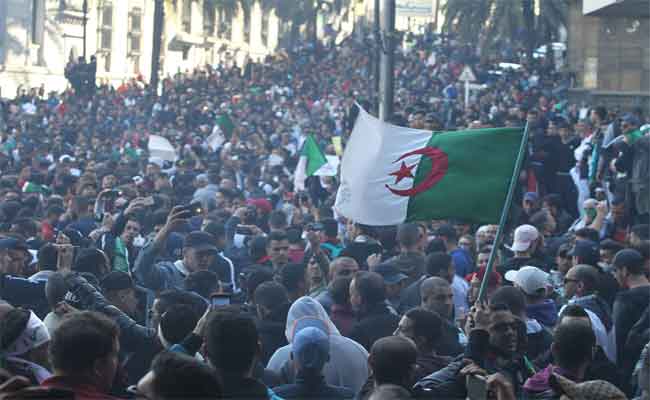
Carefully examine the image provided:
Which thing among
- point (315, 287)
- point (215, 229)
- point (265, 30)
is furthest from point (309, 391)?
point (265, 30)

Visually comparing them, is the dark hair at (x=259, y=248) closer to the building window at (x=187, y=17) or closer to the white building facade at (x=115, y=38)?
the white building facade at (x=115, y=38)

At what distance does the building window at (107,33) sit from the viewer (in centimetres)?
6531

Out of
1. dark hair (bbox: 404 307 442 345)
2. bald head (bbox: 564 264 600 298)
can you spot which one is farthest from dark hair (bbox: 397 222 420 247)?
dark hair (bbox: 404 307 442 345)

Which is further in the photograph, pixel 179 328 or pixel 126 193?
pixel 126 193

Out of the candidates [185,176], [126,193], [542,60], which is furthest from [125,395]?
[542,60]

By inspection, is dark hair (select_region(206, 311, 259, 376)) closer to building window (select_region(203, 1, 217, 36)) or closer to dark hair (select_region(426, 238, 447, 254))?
dark hair (select_region(426, 238, 447, 254))

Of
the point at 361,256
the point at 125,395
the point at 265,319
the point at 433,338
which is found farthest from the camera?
the point at 361,256

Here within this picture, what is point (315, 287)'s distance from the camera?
→ 8.76 metres

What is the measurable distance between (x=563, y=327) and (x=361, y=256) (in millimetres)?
4662

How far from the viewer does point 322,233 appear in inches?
449

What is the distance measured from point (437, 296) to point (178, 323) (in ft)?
7.10

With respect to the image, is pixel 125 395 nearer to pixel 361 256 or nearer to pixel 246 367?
pixel 246 367

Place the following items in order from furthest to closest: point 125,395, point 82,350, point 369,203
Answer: point 369,203, point 125,395, point 82,350

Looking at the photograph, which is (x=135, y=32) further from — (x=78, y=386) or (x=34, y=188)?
(x=78, y=386)
